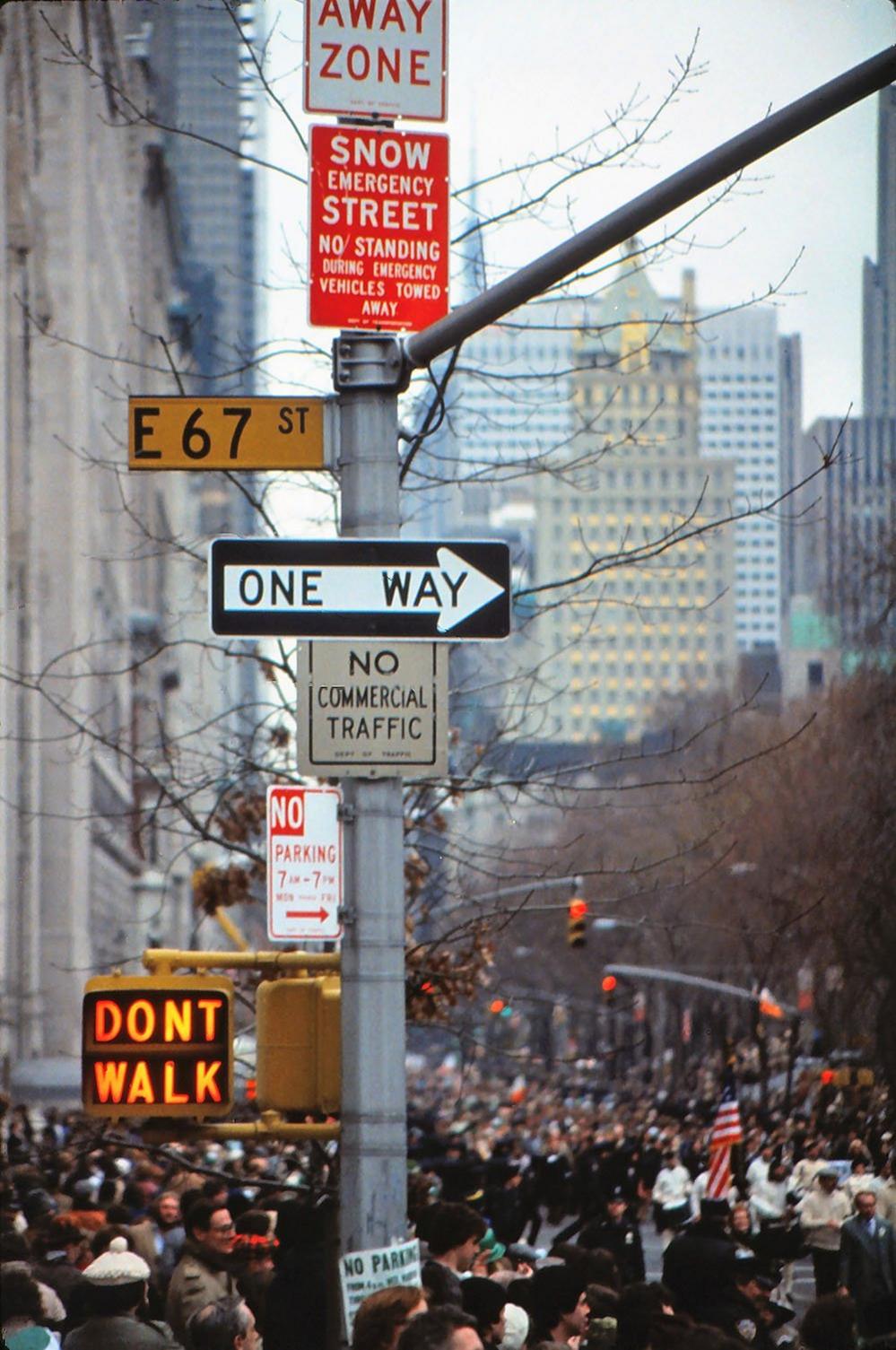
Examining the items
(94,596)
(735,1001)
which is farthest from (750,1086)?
(94,596)

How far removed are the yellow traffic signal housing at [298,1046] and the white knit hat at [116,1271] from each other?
5.19ft

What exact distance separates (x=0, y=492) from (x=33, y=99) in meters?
13.5

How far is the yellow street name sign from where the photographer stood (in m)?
8.19

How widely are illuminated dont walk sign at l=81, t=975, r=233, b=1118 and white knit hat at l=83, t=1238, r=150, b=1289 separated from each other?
1400 millimetres

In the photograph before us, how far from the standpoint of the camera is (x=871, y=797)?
3738 cm

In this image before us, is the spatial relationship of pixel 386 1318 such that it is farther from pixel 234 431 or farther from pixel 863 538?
pixel 863 538

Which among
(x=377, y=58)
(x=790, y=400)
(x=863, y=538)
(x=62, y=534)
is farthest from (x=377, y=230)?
(x=62, y=534)

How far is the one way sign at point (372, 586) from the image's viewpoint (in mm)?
7914

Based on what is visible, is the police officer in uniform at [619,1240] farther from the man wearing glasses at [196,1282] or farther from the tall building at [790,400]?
the tall building at [790,400]

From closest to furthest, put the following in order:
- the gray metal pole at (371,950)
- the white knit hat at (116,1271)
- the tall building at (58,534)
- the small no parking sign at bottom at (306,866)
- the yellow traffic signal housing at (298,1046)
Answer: the gray metal pole at (371,950) → the yellow traffic signal housing at (298,1046) → the small no parking sign at bottom at (306,866) → the white knit hat at (116,1271) → the tall building at (58,534)

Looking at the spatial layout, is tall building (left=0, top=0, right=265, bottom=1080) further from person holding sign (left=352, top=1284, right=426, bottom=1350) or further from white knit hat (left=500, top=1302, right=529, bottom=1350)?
person holding sign (left=352, top=1284, right=426, bottom=1350)

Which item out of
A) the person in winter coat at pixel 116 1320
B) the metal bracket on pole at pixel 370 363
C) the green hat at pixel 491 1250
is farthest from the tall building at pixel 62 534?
the metal bracket on pole at pixel 370 363

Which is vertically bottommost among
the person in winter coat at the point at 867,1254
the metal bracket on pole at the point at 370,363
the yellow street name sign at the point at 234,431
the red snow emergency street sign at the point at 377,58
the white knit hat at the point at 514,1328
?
the person in winter coat at the point at 867,1254

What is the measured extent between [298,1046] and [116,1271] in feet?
6.02
